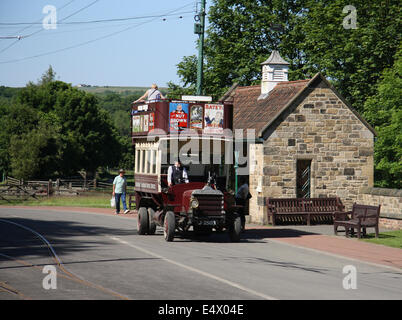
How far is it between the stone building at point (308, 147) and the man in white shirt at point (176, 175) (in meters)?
7.78

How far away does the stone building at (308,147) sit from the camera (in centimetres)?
2820

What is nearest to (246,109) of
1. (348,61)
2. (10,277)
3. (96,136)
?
(348,61)

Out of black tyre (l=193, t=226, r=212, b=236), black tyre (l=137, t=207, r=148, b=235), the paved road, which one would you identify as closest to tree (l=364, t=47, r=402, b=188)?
the paved road

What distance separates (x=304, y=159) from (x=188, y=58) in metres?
22.3

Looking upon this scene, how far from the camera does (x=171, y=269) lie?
13797mm

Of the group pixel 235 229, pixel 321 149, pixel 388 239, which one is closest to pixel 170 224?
pixel 235 229

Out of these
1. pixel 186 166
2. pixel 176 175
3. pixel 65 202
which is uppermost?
pixel 186 166

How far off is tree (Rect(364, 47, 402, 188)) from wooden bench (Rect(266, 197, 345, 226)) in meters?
6.60

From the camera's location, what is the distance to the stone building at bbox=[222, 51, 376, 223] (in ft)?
92.5

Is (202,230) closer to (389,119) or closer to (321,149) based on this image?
(321,149)

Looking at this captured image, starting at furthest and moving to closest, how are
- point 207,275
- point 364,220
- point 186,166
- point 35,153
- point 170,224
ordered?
point 35,153 → point 364,220 → point 186,166 → point 170,224 → point 207,275

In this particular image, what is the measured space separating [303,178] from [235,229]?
9373 mm

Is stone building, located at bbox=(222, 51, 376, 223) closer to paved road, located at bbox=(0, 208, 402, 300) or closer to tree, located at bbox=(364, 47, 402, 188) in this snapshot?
tree, located at bbox=(364, 47, 402, 188)

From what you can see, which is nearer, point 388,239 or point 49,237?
point 49,237
